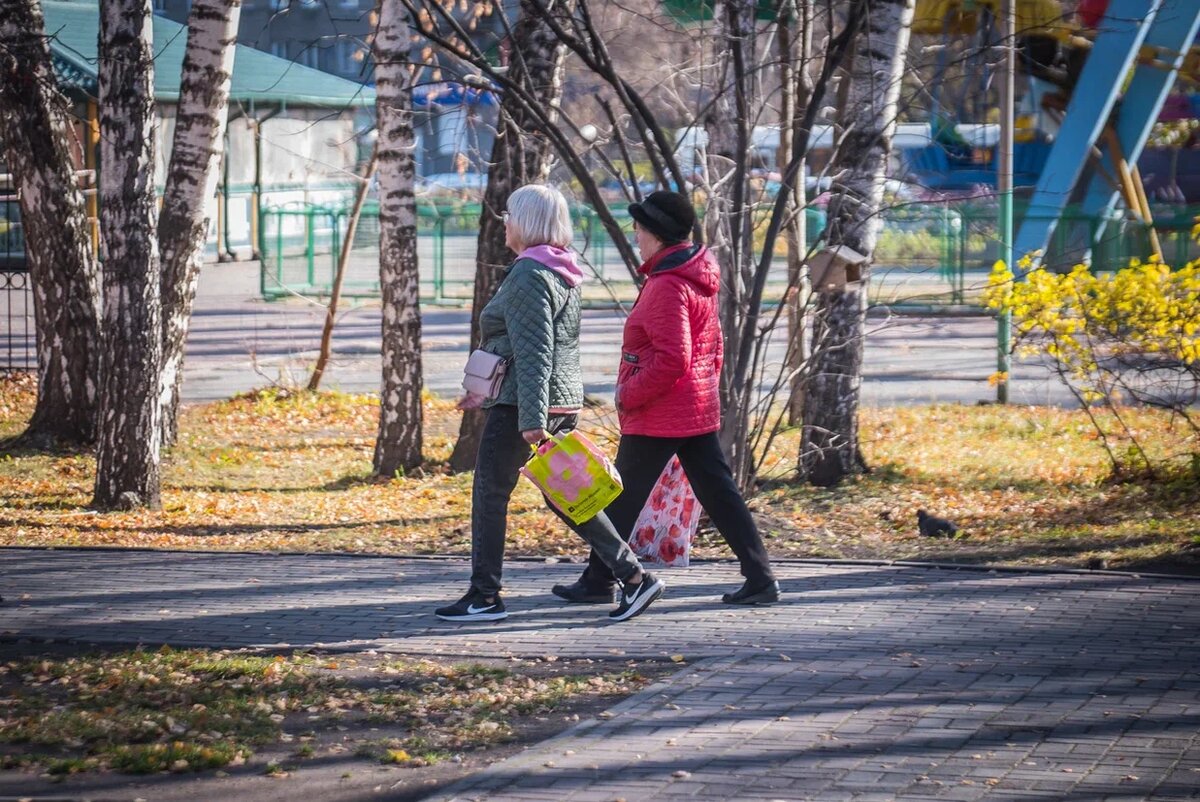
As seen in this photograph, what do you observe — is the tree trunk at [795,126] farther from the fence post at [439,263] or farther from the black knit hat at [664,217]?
the fence post at [439,263]

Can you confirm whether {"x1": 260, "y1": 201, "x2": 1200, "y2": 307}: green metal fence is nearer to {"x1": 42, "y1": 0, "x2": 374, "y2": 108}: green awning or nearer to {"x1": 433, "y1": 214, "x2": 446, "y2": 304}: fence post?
{"x1": 433, "y1": 214, "x2": 446, "y2": 304}: fence post

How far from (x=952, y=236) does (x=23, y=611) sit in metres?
21.3

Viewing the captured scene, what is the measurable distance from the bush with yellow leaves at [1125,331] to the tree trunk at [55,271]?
24.2ft

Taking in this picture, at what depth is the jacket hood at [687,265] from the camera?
6418 mm

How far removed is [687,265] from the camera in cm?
643

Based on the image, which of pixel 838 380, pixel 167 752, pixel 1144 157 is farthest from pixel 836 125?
pixel 1144 157

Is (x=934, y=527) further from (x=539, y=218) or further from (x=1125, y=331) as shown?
(x=539, y=218)

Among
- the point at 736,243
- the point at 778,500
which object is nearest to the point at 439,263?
the point at 778,500

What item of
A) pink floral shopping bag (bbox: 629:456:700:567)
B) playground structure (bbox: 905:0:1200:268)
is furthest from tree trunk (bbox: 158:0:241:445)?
playground structure (bbox: 905:0:1200:268)

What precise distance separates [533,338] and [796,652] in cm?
165

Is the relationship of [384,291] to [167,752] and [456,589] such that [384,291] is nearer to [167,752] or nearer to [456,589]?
[456,589]

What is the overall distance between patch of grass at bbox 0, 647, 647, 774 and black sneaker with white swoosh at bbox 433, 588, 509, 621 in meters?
0.68

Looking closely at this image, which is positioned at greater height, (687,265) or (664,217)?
(664,217)

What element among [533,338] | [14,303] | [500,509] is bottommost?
[14,303]
